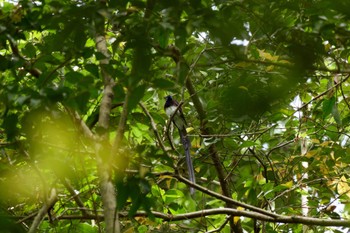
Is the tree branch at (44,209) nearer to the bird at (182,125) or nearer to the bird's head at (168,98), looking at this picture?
the bird at (182,125)

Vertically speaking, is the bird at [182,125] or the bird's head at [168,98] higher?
the bird's head at [168,98]

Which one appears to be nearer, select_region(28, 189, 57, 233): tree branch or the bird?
select_region(28, 189, 57, 233): tree branch

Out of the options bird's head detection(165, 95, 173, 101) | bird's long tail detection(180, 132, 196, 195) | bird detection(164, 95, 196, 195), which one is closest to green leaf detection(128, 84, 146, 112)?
bird detection(164, 95, 196, 195)

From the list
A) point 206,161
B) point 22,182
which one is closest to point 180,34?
point 22,182

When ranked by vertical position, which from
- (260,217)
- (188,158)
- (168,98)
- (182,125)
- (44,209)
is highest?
(168,98)

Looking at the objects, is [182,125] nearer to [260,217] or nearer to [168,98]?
[168,98]

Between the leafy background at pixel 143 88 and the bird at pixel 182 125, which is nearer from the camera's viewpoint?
the leafy background at pixel 143 88

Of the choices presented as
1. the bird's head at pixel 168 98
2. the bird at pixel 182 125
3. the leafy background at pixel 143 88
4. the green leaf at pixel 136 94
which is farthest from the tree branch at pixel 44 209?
the bird's head at pixel 168 98

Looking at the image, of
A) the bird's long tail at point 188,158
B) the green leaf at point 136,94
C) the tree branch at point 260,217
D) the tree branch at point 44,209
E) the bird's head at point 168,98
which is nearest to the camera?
the green leaf at point 136,94

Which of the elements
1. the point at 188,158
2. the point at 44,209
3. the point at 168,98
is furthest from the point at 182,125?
the point at 44,209

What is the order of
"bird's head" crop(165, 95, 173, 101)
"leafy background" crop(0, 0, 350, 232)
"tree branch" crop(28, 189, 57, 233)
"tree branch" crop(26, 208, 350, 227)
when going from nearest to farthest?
1. "leafy background" crop(0, 0, 350, 232)
2. "tree branch" crop(28, 189, 57, 233)
3. "tree branch" crop(26, 208, 350, 227)
4. "bird's head" crop(165, 95, 173, 101)

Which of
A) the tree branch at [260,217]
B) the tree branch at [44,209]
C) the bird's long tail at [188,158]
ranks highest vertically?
the bird's long tail at [188,158]

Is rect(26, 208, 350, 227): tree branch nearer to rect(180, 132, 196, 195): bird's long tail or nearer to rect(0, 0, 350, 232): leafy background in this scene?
rect(0, 0, 350, 232): leafy background

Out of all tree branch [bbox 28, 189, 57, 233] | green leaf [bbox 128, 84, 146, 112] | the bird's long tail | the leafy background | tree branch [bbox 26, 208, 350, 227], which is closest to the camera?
the leafy background
